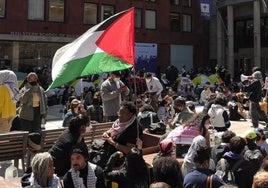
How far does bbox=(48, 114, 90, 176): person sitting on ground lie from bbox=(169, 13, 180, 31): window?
36181 mm

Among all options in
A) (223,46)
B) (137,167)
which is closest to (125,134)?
(137,167)

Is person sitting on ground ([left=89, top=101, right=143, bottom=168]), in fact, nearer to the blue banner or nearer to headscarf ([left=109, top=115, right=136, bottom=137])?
headscarf ([left=109, top=115, right=136, bottom=137])

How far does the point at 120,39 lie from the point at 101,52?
1.22 feet

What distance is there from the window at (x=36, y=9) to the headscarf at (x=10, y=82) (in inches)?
965

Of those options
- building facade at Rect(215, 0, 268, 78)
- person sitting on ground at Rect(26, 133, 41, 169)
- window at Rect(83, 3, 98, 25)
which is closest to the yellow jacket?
person sitting on ground at Rect(26, 133, 41, 169)

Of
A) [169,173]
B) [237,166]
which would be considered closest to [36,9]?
[237,166]

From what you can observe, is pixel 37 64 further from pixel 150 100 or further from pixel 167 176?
pixel 167 176

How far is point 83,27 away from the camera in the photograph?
35250 millimetres

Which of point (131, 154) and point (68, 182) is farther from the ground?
point (131, 154)

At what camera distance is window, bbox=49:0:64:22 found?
34.0 m

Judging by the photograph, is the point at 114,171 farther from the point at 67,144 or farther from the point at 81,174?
the point at 67,144

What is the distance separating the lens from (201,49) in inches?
1711

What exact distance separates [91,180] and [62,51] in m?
2.91

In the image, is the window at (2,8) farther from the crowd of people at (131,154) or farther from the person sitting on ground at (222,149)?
the person sitting on ground at (222,149)
